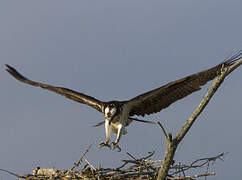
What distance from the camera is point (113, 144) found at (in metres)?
9.27

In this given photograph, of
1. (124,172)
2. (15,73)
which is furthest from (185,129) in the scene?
(15,73)

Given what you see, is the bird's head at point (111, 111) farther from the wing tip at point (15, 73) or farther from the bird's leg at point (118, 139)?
the wing tip at point (15, 73)

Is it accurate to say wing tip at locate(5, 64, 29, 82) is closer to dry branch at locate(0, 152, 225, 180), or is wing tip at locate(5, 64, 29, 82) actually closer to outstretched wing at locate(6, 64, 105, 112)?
outstretched wing at locate(6, 64, 105, 112)

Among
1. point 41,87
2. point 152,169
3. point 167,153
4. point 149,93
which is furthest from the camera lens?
point 41,87

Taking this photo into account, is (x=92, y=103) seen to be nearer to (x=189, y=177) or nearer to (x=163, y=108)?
(x=163, y=108)

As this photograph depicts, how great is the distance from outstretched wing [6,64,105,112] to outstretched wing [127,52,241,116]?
0.80 meters

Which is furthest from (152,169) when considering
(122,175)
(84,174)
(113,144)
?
(113,144)

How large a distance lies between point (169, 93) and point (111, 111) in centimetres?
131

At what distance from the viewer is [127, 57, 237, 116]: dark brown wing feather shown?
337 inches

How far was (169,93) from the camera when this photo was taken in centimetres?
944

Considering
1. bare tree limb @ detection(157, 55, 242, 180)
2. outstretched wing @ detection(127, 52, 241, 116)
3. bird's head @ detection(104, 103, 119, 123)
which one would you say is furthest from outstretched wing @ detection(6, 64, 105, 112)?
bare tree limb @ detection(157, 55, 242, 180)

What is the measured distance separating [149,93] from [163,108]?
0.95 metres

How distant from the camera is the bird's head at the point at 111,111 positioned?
934 cm

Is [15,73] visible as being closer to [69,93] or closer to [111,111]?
[69,93]
